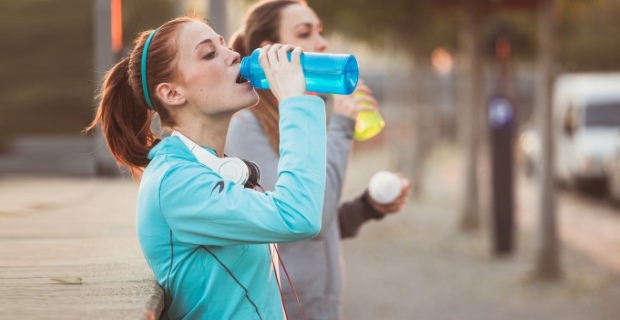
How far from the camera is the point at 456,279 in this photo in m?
10.0

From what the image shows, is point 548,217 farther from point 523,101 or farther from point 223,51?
point 523,101

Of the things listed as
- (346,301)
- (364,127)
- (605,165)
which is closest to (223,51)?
(364,127)

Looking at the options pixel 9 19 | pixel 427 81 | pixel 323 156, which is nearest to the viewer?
pixel 323 156

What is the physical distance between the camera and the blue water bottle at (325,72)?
2.19m

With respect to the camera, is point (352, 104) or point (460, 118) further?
point (460, 118)

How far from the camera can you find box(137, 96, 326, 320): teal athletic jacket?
2.11 metres

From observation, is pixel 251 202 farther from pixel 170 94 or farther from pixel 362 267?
pixel 362 267

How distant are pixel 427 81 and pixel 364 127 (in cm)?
2637

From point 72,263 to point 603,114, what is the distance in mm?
17061

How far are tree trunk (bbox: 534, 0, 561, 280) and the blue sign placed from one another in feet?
4.97

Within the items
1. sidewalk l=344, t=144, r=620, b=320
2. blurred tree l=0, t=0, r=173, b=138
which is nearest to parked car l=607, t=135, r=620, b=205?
sidewalk l=344, t=144, r=620, b=320

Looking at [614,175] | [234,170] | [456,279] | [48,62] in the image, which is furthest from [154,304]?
[48,62]

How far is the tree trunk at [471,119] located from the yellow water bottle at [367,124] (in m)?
10.0

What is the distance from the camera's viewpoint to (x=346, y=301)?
9.04 meters
